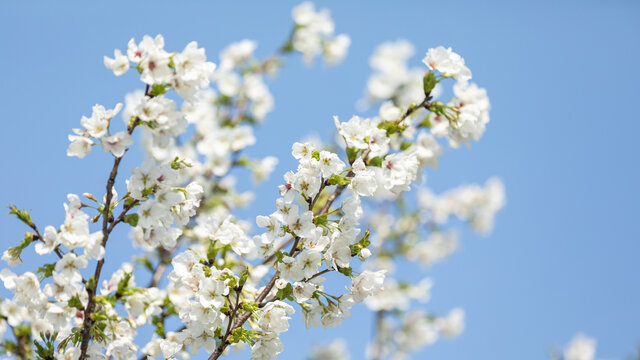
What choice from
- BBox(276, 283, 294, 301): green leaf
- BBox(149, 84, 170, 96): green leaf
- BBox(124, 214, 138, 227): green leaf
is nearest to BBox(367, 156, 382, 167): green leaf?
BBox(276, 283, 294, 301): green leaf

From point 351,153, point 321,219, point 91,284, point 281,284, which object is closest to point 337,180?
point 321,219

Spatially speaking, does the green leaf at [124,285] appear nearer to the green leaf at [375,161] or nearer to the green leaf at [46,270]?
the green leaf at [46,270]

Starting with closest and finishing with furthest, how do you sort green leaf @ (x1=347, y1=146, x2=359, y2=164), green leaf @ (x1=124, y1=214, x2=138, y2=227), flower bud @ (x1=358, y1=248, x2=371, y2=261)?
green leaf @ (x1=124, y1=214, x2=138, y2=227), flower bud @ (x1=358, y1=248, x2=371, y2=261), green leaf @ (x1=347, y1=146, x2=359, y2=164)

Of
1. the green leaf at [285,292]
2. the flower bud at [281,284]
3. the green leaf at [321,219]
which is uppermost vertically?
the green leaf at [321,219]

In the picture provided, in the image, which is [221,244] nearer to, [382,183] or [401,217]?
[382,183]

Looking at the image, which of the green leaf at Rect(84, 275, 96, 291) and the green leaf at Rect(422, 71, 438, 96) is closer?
the green leaf at Rect(84, 275, 96, 291)

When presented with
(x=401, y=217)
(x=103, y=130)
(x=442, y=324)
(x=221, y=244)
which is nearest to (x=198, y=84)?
(x=103, y=130)

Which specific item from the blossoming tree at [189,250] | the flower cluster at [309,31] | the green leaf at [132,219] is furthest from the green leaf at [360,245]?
the flower cluster at [309,31]

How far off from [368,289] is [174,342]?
1273mm

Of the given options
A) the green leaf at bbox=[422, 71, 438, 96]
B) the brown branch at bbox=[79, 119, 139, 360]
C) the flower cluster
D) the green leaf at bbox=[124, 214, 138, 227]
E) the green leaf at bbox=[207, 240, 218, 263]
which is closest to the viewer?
the brown branch at bbox=[79, 119, 139, 360]

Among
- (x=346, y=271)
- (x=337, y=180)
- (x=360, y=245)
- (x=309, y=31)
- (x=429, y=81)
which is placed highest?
(x=309, y=31)

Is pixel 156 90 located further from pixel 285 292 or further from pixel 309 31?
pixel 309 31

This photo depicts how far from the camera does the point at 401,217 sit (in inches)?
373

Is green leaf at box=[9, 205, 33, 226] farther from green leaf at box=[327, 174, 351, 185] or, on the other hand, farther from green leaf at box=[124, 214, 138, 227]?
green leaf at box=[327, 174, 351, 185]
